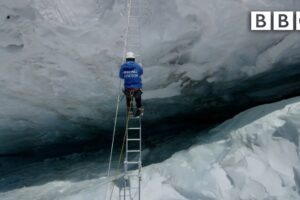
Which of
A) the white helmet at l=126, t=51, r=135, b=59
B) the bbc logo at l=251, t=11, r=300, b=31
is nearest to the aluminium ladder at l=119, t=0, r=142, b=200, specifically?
the white helmet at l=126, t=51, r=135, b=59

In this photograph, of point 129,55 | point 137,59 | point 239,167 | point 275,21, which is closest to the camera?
point 239,167

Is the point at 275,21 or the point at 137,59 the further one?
the point at 137,59

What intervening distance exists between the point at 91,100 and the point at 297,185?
4.01m

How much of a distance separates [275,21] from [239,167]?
2612 millimetres

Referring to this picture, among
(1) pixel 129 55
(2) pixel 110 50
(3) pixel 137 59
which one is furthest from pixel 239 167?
(2) pixel 110 50

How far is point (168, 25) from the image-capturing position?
5258mm

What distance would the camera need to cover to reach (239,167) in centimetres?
441

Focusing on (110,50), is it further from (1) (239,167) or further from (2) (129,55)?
(1) (239,167)

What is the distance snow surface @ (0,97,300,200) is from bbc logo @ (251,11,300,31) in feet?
4.13

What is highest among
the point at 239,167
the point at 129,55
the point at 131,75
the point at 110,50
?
the point at 110,50

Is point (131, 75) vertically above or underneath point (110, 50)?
underneath

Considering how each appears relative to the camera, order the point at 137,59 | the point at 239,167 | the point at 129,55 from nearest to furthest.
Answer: the point at 239,167, the point at 129,55, the point at 137,59

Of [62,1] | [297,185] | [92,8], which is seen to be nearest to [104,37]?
[92,8]

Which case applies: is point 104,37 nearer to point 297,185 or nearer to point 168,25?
point 168,25
